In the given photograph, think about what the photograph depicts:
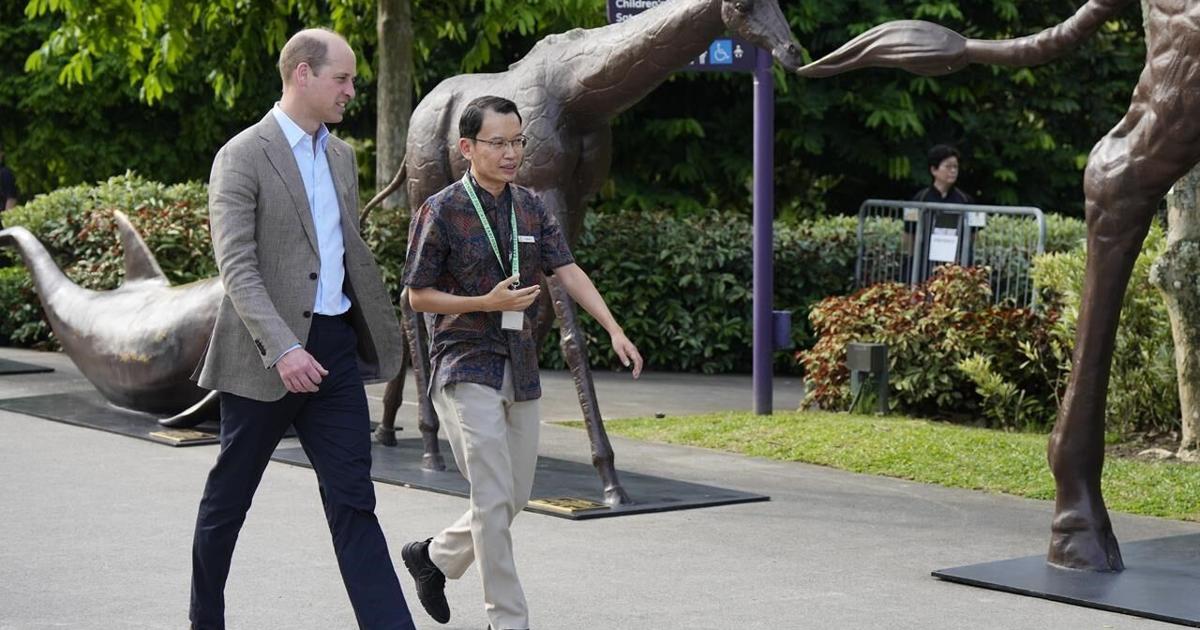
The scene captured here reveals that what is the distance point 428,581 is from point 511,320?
42.0 inches

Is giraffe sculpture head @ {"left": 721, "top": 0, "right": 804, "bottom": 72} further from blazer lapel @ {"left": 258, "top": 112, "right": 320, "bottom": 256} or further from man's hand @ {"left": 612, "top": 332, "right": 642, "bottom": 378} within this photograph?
blazer lapel @ {"left": 258, "top": 112, "right": 320, "bottom": 256}

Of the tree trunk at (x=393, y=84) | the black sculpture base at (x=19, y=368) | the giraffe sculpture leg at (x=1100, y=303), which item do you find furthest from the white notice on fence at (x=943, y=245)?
the black sculpture base at (x=19, y=368)

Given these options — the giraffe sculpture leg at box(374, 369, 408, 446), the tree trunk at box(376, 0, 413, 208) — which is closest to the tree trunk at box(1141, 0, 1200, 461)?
the giraffe sculpture leg at box(374, 369, 408, 446)

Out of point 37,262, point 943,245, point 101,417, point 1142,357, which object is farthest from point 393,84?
point 1142,357

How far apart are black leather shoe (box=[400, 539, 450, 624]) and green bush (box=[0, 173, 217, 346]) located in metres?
9.90

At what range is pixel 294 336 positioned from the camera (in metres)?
5.29

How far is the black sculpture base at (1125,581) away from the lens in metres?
6.21

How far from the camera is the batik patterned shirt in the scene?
18.6 ft

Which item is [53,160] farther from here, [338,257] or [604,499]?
[338,257]

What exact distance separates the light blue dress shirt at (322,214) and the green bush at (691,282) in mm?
9497

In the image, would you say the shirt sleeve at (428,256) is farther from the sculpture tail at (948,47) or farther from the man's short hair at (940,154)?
the man's short hair at (940,154)

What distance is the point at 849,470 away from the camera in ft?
32.5

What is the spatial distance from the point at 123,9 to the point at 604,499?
9.82 metres

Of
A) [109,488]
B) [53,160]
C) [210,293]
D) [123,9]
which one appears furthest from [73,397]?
[53,160]
